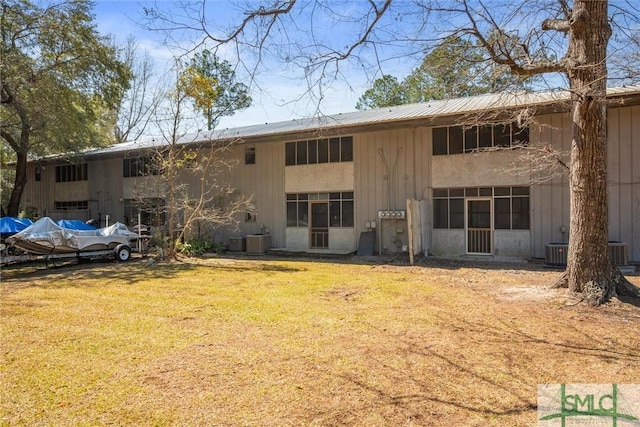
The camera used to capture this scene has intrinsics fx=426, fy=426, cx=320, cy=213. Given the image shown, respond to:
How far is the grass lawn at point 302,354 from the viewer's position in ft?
11.5

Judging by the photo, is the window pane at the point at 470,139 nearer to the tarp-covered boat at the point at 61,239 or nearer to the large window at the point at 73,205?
the tarp-covered boat at the point at 61,239

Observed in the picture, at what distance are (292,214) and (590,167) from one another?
12.1 metres

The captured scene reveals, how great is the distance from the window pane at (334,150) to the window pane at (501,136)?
581cm

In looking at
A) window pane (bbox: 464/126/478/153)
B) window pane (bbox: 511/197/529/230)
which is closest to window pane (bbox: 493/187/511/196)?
window pane (bbox: 511/197/529/230)

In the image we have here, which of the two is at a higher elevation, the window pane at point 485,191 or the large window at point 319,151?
the large window at point 319,151

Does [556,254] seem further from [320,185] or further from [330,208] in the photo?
[320,185]

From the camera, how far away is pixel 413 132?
607 inches

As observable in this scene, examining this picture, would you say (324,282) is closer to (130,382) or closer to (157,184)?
(130,382)

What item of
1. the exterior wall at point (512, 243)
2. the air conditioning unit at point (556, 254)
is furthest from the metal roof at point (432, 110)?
the exterior wall at point (512, 243)

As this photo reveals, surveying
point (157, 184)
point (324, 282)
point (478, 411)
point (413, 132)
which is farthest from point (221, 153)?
point (478, 411)

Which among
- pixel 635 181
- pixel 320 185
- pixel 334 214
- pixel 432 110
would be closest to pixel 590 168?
pixel 635 181

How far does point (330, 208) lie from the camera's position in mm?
17188

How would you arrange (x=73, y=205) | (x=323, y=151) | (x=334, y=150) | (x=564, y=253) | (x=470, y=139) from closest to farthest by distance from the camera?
(x=564, y=253), (x=470, y=139), (x=334, y=150), (x=323, y=151), (x=73, y=205)

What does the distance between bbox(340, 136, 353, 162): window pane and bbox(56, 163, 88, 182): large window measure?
16.2 meters
